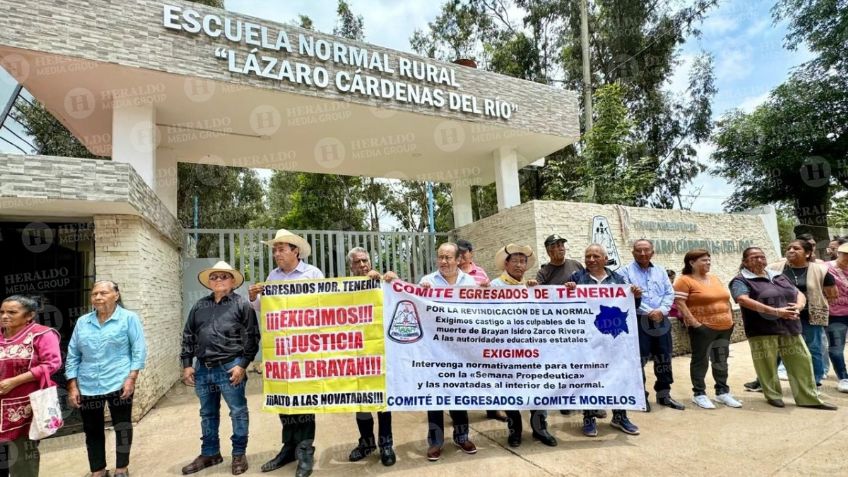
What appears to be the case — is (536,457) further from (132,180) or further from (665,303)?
(132,180)

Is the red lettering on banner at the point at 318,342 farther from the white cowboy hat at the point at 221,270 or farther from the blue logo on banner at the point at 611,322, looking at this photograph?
the blue logo on banner at the point at 611,322

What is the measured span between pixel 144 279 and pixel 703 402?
624cm

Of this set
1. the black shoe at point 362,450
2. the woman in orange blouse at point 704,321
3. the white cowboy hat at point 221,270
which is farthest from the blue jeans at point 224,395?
the woman in orange blouse at point 704,321

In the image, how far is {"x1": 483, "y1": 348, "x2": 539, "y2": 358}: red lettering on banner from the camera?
3564mm

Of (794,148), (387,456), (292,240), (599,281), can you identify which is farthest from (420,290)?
(794,148)

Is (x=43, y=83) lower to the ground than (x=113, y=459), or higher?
higher

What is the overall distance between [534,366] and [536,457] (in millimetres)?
668

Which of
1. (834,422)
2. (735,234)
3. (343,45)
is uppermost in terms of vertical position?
(343,45)

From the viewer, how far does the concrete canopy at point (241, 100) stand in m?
5.50

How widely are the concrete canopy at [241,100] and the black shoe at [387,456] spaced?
5258 millimetres

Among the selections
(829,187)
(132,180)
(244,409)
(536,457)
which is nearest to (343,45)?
(132,180)

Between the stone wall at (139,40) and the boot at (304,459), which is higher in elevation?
the stone wall at (139,40)

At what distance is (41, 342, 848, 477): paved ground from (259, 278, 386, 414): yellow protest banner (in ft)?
1.74

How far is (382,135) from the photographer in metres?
8.66
